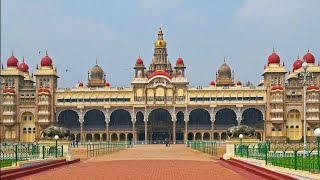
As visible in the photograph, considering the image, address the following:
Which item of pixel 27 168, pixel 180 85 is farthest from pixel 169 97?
pixel 27 168

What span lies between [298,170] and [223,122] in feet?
213

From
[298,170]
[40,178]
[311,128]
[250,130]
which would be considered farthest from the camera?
[311,128]

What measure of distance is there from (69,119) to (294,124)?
30888 millimetres

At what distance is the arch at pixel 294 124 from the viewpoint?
74.4m

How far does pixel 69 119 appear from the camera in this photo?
81875 mm

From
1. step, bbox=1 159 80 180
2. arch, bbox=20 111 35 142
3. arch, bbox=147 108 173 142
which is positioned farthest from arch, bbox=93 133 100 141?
step, bbox=1 159 80 180

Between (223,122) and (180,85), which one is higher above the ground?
(180,85)

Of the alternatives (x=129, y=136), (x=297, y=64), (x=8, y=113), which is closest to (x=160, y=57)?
(x=129, y=136)

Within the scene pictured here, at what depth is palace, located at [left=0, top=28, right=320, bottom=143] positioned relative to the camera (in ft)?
245

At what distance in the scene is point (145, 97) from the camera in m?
77.0

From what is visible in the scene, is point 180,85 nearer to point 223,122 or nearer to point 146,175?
point 223,122

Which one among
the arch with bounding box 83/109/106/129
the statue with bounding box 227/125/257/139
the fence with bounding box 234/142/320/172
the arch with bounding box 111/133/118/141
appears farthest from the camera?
the arch with bounding box 83/109/106/129

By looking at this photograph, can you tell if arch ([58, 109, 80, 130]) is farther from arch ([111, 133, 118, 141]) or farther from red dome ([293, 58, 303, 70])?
red dome ([293, 58, 303, 70])

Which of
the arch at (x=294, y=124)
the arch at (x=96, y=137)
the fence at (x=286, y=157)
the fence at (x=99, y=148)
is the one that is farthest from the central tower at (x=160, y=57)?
the fence at (x=286, y=157)
